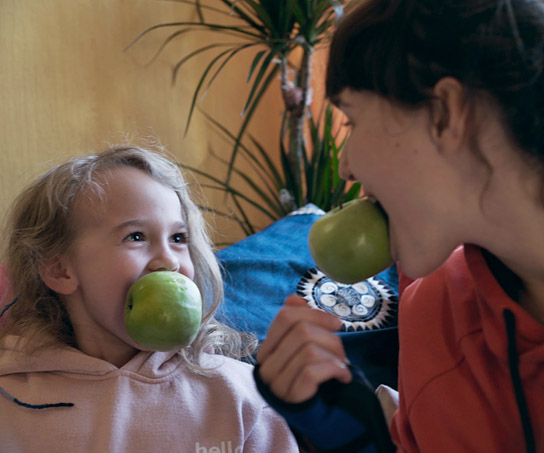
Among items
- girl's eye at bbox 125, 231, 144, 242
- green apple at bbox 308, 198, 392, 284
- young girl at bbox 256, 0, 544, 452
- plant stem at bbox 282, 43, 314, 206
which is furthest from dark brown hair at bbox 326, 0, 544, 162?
plant stem at bbox 282, 43, 314, 206

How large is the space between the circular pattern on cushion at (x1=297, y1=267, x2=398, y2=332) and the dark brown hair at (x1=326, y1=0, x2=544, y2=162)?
765 mm

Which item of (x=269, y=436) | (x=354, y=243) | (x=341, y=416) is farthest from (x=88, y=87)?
(x=341, y=416)

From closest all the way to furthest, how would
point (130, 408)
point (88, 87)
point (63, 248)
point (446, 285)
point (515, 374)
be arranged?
point (515, 374) → point (446, 285) → point (130, 408) → point (63, 248) → point (88, 87)

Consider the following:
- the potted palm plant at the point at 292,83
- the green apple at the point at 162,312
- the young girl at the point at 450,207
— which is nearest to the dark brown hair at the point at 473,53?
the young girl at the point at 450,207

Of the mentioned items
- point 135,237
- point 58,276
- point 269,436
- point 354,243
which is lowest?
point 269,436

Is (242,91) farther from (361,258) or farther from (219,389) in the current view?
(361,258)

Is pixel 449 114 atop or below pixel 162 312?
atop

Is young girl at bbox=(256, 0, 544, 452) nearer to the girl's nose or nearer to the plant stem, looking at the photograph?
the girl's nose

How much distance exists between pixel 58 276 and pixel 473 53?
37.5 inches

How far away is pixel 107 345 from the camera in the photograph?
1.20 meters

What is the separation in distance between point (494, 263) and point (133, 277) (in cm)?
66

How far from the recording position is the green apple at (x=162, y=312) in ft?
3.28

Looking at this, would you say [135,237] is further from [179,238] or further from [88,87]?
[88,87]

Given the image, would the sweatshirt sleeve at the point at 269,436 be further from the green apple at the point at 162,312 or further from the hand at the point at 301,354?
the hand at the point at 301,354
